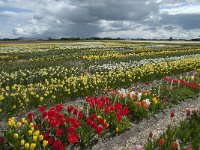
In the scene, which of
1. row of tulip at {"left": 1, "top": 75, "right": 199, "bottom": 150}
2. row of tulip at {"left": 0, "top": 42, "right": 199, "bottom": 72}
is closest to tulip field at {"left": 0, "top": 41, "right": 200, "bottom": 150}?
row of tulip at {"left": 1, "top": 75, "right": 199, "bottom": 150}

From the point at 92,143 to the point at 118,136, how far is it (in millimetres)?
1022

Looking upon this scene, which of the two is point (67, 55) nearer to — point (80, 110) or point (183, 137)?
point (80, 110)

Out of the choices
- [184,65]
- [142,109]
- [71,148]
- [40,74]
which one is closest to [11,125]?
[71,148]

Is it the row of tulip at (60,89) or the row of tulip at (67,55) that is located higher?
the row of tulip at (60,89)

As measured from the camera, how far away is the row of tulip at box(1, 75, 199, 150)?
7703mm

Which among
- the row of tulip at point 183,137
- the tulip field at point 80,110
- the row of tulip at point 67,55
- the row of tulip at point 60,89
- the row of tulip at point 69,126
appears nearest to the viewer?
the row of tulip at point 69,126

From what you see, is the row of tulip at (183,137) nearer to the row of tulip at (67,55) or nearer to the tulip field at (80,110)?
the tulip field at (80,110)

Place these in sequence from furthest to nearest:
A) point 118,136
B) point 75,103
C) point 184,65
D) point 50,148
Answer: point 184,65 < point 75,103 < point 118,136 < point 50,148

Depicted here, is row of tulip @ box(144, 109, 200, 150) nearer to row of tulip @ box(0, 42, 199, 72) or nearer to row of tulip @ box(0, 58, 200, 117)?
row of tulip @ box(0, 58, 200, 117)

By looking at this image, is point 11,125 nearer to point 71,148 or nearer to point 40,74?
point 71,148

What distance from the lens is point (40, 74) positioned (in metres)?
20.5

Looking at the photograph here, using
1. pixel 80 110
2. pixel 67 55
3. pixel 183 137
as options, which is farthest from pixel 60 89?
pixel 67 55

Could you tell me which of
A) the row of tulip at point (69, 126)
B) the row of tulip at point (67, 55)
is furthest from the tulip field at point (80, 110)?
the row of tulip at point (67, 55)

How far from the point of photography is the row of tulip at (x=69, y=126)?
25.3 feet
